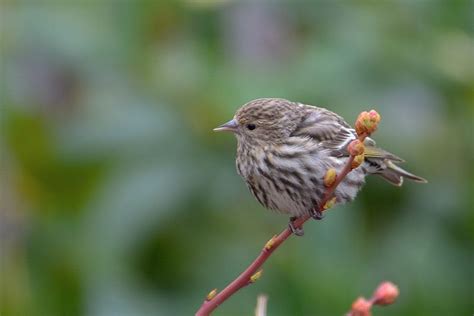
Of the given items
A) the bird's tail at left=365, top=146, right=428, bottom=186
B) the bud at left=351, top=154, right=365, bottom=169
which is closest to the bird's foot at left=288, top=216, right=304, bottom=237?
the bud at left=351, top=154, right=365, bottom=169

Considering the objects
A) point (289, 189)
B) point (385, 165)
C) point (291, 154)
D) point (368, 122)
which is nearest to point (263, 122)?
point (291, 154)

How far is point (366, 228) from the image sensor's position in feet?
16.3

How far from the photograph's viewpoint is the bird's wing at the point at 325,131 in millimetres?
3510

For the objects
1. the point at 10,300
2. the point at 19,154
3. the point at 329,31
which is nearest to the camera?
the point at 10,300

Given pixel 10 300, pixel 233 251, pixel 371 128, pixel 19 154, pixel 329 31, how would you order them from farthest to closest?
pixel 329 31
pixel 19 154
pixel 233 251
pixel 10 300
pixel 371 128

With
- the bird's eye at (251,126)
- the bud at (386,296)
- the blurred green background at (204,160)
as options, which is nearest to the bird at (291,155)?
the bird's eye at (251,126)

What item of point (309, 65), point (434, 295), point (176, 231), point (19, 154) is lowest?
point (434, 295)

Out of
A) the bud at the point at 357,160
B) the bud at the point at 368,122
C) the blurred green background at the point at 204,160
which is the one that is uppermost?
the bud at the point at 368,122

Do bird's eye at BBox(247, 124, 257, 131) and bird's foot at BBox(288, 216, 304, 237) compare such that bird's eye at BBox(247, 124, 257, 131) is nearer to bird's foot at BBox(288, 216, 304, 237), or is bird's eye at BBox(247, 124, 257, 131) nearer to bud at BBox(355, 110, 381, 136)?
bird's foot at BBox(288, 216, 304, 237)

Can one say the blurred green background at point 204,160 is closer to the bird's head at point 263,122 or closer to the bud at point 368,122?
the bird's head at point 263,122

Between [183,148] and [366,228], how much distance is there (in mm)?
1015

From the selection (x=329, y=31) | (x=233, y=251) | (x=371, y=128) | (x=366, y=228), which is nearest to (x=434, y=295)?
(x=366, y=228)

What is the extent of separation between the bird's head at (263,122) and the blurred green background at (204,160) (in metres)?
1.20

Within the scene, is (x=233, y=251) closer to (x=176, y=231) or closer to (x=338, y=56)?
(x=176, y=231)
